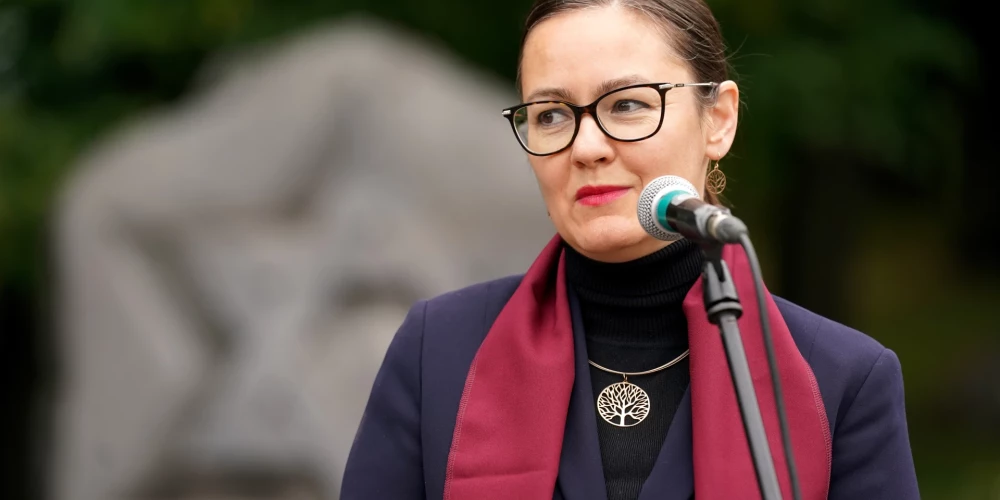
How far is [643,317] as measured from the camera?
1.89 m

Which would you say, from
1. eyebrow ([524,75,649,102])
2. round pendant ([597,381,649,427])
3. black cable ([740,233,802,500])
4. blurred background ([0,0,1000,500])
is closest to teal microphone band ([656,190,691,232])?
black cable ([740,233,802,500])

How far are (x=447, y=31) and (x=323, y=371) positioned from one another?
2175 mm

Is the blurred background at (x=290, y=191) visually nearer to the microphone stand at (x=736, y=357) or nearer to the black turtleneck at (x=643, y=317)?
the black turtleneck at (x=643, y=317)

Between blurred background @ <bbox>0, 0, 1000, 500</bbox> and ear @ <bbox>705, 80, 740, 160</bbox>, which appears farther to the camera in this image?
blurred background @ <bbox>0, 0, 1000, 500</bbox>

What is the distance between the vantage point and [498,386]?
1.83m

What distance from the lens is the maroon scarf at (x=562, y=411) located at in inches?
67.7

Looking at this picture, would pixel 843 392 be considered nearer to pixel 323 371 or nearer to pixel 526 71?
pixel 526 71

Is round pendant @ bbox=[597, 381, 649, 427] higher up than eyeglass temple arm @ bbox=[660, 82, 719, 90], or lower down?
lower down

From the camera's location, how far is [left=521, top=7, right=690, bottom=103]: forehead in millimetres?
1770

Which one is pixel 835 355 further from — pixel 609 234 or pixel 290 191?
pixel 290 191

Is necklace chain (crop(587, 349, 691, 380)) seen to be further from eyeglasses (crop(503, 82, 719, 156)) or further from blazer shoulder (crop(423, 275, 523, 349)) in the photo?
eyeglasses (crop(503, 82, 719, 156))

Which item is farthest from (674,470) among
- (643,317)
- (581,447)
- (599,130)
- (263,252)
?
(263,252)

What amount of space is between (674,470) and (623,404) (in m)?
0.13

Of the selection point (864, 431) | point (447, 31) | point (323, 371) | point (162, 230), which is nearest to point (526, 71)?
point (864, 431)
